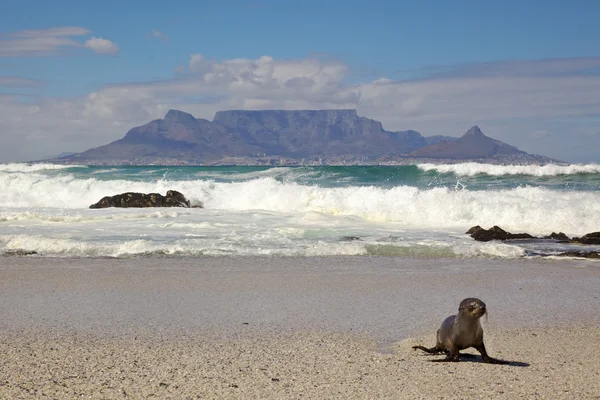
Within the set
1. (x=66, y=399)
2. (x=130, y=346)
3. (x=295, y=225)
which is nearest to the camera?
(x=66, y=399)

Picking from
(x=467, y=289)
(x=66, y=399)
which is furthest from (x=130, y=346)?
(x=467, y=289)

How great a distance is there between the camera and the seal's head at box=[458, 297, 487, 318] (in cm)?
512

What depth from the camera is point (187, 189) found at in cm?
2839

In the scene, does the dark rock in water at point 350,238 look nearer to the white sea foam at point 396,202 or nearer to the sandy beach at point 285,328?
the sandy beach at point 285,328

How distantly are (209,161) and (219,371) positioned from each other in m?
134

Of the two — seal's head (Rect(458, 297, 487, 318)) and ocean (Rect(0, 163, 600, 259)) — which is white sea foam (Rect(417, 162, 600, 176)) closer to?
ocean (Rect(0, 163, 600, 259))

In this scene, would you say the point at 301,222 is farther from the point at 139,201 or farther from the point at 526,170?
the point at 526,170

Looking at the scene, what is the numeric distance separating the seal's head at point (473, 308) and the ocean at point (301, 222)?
6473 millimetres

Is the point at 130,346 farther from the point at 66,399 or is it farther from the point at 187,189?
the point at 187,189

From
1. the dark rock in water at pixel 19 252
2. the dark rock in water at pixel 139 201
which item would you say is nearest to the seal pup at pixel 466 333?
the dark rock in water at pixel 19 252

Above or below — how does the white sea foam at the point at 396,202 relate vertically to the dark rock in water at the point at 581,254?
above

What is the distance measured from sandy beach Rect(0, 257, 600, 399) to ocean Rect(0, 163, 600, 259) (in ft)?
3.96

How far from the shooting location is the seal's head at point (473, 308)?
5117 mm

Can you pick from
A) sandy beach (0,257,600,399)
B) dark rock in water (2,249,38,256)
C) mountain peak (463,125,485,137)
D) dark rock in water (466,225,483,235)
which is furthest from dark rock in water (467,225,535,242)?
mountain peak (463,125,485,137)
